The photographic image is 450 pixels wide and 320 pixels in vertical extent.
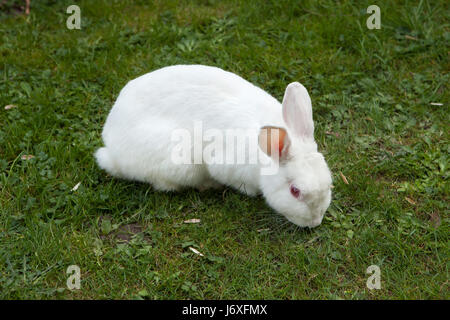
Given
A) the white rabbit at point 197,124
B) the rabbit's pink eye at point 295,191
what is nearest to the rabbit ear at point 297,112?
the white rabbit at point 197,124

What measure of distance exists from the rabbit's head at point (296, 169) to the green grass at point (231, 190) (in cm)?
30

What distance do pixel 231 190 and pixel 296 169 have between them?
853 millimetres

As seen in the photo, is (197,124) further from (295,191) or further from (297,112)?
(295,191)

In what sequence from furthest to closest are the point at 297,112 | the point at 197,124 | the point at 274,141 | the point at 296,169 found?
the point at 197,124 → the point at 297,112 → the point at 296,169 → the point at 274,141

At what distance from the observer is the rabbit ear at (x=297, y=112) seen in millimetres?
3730

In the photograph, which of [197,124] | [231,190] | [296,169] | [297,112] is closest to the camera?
[296,169]

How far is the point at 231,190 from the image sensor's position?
4348 mm

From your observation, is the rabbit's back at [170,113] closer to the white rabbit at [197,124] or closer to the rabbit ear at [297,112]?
the white rabbit at [197,124]

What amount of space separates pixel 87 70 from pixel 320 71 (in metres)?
2.25

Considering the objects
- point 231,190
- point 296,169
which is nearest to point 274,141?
point 296,169

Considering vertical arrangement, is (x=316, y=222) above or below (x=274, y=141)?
below

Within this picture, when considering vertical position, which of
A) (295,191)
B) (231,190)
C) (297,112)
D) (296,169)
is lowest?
(231,190)
